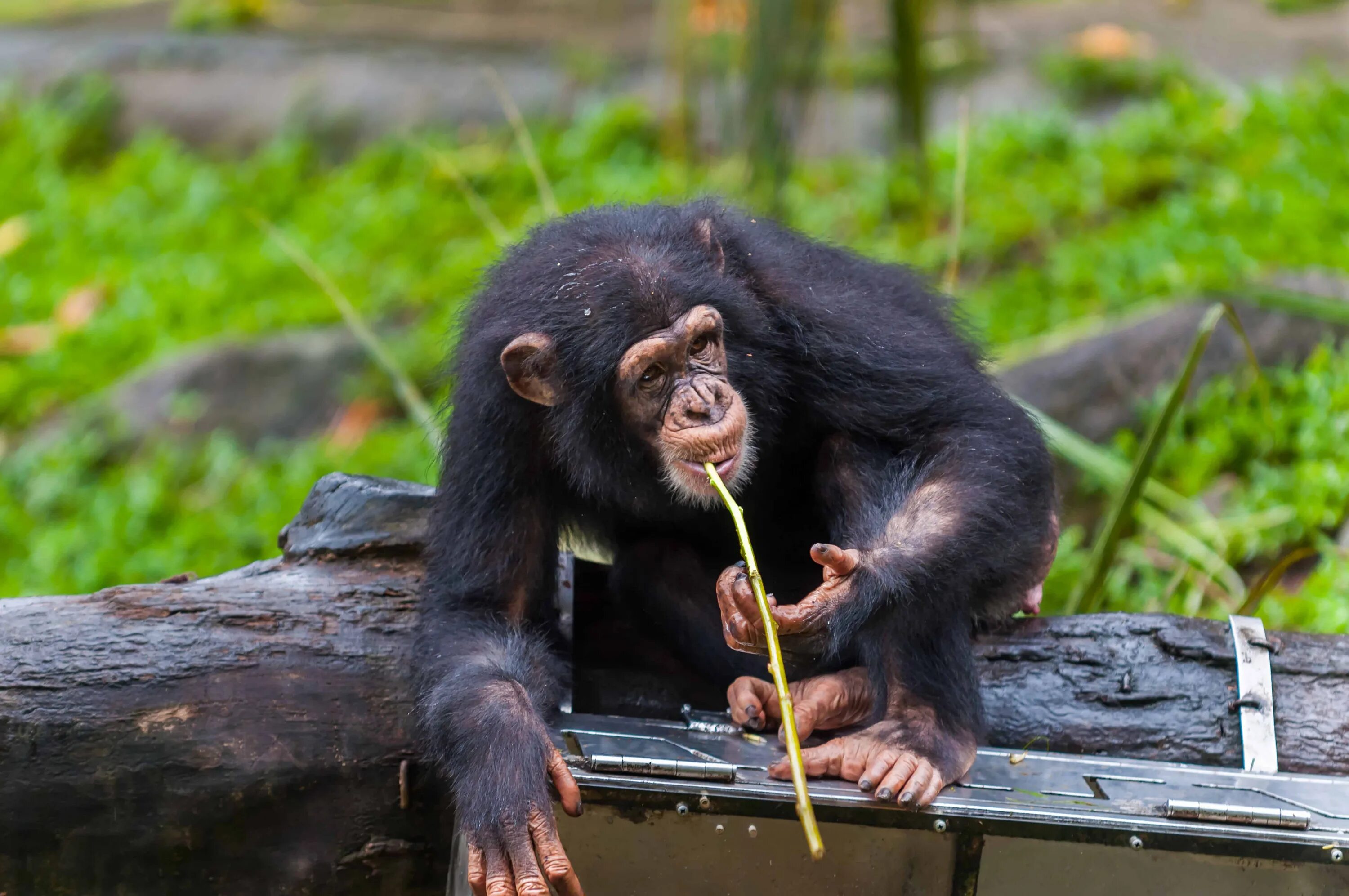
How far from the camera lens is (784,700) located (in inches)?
94.0

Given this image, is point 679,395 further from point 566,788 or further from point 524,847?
point 524,847

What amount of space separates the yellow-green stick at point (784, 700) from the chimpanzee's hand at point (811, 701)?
0.28 m

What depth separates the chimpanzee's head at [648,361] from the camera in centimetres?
300

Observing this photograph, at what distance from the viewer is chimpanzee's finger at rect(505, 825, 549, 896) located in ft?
8.26

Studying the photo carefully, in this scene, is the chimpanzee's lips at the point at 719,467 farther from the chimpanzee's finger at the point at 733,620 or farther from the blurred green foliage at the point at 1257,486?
the blurred green foliage at the point at 1257,486

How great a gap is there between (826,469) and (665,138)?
6.40 meters

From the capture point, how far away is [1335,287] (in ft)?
18.2

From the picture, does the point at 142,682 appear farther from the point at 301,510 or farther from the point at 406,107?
the point at 406,107

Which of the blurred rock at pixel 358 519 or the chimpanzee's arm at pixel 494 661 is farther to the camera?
the blurred rock at pixel 358 519

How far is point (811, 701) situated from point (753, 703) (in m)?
0.14

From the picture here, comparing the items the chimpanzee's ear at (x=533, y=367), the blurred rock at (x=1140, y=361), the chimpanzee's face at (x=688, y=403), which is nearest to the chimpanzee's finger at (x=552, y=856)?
the chimpanzee's face at (x=688, y=403)

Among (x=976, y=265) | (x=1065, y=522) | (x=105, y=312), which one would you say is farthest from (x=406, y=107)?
(x=1065, y=522)

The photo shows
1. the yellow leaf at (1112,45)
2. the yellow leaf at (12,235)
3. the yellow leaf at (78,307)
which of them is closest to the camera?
the yellow leaf at (78,307)

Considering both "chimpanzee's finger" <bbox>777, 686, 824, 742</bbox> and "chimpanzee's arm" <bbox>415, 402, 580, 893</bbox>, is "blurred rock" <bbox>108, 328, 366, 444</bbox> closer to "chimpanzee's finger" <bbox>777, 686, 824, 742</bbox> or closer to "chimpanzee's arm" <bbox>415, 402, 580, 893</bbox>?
"chimpanzee's arm" <bbox>415, 402, 580, 893</bbox>
